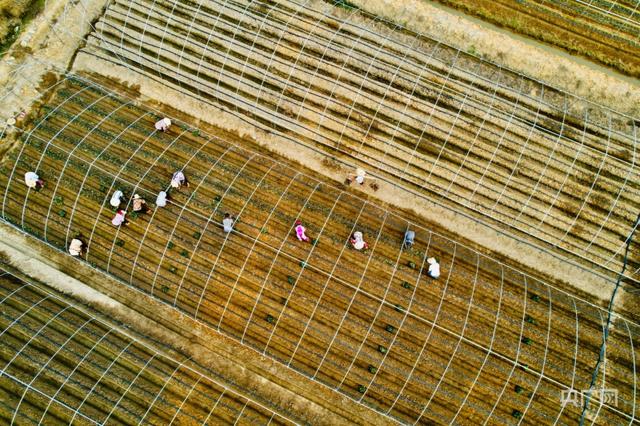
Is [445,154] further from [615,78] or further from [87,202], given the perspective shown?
[87,202]

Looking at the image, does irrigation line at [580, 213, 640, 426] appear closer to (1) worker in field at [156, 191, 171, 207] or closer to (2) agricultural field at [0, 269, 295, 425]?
(2) agricultural field at [0, 269, 295, 425]

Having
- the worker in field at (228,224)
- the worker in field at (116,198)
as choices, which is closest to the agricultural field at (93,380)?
the worker in field at (116,198)

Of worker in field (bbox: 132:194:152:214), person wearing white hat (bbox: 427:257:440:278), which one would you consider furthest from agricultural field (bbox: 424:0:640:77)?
worker in field (bbox: 132:194:152:214)

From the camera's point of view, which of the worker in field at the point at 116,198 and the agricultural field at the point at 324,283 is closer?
the agricultural field at the point at 324,283

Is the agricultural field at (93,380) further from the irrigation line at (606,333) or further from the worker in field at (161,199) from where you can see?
the irrigation line at (606,333)

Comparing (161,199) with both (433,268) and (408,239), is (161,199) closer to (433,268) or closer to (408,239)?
(408,239)

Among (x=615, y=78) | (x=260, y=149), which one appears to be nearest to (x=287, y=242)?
(x=260, y=149)
